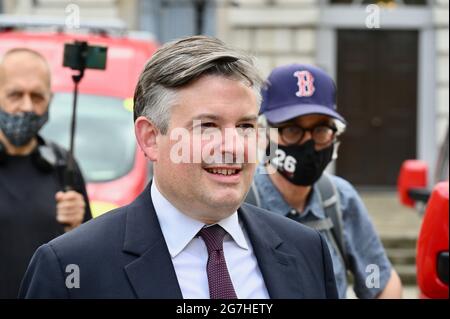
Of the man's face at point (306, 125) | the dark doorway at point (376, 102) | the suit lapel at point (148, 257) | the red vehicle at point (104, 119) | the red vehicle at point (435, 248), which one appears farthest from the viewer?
the dark doorway at point (376, 102)

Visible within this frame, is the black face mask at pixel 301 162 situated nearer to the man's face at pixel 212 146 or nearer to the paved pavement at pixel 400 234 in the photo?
the man's face at pixel 212 146

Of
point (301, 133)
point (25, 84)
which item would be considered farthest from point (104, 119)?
point (301, 133)

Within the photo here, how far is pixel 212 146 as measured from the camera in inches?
95.2

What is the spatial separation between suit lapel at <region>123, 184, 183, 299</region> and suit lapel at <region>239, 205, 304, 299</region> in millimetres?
227

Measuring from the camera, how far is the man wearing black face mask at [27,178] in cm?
430

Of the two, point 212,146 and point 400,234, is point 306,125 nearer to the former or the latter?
point 212,146

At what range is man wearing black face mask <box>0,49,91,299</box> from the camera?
4.30 meters

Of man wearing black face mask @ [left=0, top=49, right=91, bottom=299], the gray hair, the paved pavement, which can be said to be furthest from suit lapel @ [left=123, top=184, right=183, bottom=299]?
the paved pavement

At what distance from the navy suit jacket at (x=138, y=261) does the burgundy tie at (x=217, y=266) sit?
9 centimetres

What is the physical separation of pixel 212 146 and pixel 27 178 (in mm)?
2214

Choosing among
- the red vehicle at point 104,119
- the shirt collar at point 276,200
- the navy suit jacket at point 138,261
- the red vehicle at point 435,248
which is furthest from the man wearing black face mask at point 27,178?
the red vehicle at point 104,119

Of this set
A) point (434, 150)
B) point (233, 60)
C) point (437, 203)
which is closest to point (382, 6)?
point (434, 150)

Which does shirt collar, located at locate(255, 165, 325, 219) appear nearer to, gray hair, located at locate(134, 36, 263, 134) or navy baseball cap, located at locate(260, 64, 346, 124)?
navy baseball cap, located at locate(260, 64, 346, 124)
